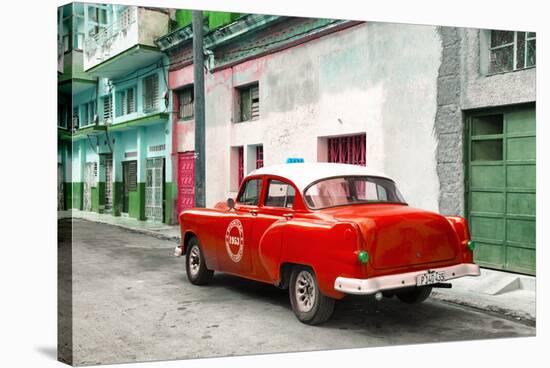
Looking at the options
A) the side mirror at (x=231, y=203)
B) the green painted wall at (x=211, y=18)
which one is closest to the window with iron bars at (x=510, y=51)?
the green painted wall at (x=211, y=18)

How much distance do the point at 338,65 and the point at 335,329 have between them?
2.93 m

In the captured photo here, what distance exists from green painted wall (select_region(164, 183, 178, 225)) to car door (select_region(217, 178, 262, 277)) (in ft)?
1.74

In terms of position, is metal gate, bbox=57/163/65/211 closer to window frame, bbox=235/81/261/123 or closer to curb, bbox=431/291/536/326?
window frame, bbox=235/81/261/123

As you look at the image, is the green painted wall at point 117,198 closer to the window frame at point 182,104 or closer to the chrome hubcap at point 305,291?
the window frame at point 182,104

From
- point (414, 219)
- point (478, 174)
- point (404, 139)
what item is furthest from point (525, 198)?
point (414, 219)

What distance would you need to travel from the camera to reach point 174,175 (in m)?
6.55

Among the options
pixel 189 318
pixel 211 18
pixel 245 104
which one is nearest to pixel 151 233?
pixel 189 318

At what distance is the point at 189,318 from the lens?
5.77 meters

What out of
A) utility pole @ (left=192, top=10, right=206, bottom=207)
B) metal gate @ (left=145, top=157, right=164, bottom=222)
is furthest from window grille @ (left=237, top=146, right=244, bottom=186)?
metal gate @ (left=145, top=157, right=164, bottom=222)

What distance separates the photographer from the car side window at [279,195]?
616 cm

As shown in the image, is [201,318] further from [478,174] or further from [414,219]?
[478,174]

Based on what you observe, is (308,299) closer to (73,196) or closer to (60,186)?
(73,196)

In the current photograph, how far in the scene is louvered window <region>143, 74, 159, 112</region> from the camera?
675 cm

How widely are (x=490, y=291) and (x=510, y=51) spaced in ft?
8.23
